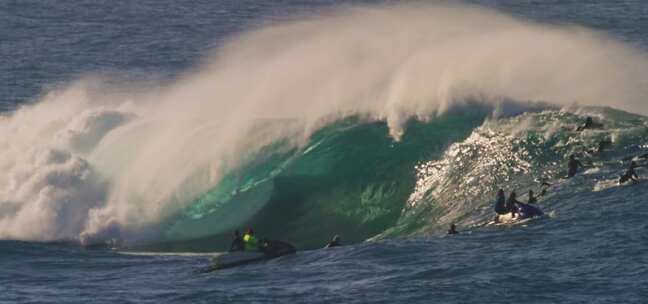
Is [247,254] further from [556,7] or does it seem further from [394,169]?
[556,7]

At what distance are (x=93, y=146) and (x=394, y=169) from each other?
14.0 metres

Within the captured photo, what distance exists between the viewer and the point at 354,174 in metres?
48.3

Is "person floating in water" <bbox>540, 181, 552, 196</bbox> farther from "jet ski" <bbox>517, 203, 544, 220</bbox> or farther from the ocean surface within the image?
"jet ski" <bbox>517, 203, 544, 220</bbox>

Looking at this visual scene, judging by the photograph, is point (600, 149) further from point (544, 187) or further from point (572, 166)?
point (544, 187)

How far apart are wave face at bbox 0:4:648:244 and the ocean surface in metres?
0.09

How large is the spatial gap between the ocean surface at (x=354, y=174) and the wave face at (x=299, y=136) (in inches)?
3.6

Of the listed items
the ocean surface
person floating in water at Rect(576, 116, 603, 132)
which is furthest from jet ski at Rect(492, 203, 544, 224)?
person floating in water at Rect(576, 116, 603, 132)

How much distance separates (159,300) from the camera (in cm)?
3669

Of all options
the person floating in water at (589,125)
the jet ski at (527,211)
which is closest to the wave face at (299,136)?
the person floating in water at (589,125)

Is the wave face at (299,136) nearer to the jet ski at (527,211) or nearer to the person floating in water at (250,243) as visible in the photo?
the person floating in water at (250,243)

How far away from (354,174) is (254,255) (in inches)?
315

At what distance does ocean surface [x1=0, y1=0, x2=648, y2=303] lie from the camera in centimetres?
3725

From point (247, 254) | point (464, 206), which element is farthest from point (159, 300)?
point (464, 206)

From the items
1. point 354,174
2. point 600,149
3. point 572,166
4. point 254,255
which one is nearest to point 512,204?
point 572,166
